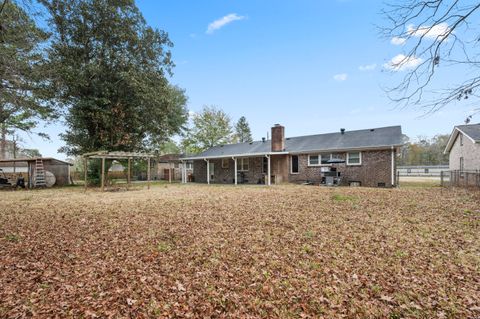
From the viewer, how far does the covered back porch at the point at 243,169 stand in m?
19.2

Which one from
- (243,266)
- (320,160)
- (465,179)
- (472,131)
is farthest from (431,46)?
(472,131)

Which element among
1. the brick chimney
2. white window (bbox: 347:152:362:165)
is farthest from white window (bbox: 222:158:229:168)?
white window (bbox: 347:152:362:165)

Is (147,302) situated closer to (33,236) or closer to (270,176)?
(33,236)

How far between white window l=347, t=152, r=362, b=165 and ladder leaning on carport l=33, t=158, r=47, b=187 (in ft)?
75.0

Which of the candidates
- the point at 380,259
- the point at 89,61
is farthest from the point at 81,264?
the point at 89,61

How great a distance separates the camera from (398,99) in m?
4.28

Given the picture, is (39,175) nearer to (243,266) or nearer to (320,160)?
(320,160)

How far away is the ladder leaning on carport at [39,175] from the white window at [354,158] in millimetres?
22851

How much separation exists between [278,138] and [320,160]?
11.9ft

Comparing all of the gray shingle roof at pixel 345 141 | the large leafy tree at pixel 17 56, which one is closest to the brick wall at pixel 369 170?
the gray shingle roof at pixel 345 141

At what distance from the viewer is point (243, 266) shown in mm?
3916

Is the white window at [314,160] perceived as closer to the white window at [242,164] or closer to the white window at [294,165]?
the white window at [294,165]

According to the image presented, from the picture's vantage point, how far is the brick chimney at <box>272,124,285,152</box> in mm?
19266

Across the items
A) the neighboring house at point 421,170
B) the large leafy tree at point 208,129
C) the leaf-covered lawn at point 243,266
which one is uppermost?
the large leafy tree at point 208,129
